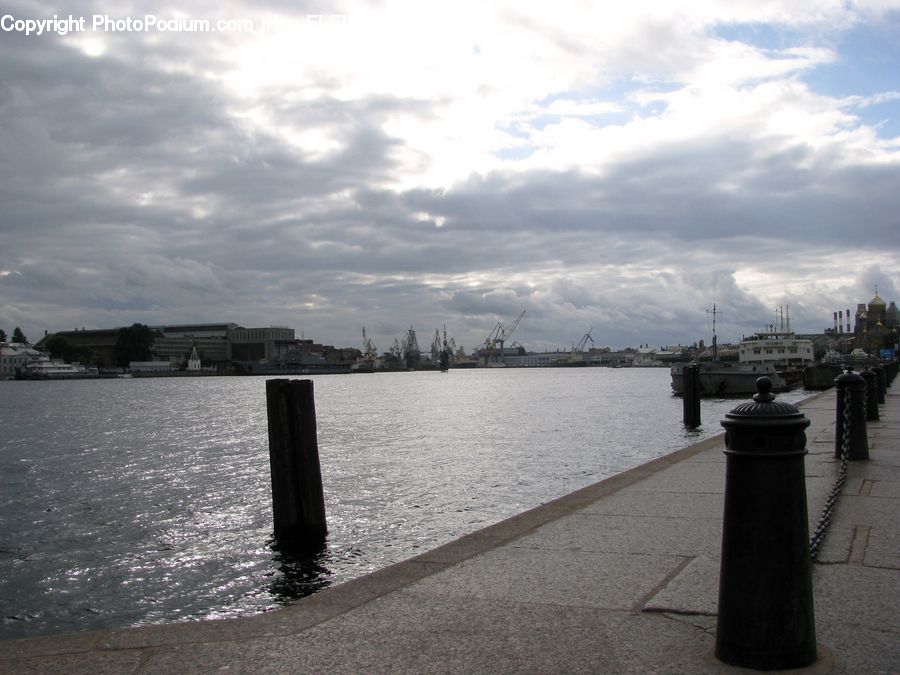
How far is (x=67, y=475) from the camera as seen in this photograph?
22.5 meters

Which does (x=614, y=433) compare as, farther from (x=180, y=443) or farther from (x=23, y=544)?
(x=23, y=544)

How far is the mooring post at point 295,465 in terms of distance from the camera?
11211 mm

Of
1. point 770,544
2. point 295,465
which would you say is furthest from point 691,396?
point 770,544

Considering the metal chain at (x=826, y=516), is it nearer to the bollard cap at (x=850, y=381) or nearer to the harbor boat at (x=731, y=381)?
the bollard cap at (x=850, y=381)

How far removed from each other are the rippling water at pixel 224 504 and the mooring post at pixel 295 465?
0.45m

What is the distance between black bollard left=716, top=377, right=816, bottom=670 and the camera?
394 cm

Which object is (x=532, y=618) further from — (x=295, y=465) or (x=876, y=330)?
(x=876, y=330)

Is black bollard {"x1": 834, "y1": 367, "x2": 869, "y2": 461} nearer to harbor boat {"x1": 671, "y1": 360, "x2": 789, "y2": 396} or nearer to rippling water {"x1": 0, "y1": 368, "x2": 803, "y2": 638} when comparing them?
rippling water {"x1": 0, "y1": 368, "x2": 803, "y2": 638}

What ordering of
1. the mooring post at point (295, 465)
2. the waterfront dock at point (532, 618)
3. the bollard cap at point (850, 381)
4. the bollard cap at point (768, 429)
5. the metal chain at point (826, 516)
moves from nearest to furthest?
the bollard cap at point (768, 429)
the waterfront dock at point (532, 618)
the metal chain at point (826, 516)
the mooring post at point (295, 465)
the bollard cap at point (850, 381)

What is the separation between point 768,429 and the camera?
3.92 meters

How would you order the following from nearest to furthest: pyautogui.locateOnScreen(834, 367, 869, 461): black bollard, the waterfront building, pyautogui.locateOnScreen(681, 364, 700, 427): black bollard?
1. pyautogui.locateOnScreen(834, 367, 869, 461): black bollard
2. pyautogui.locateOnScreen(681, 364, 700, 427): black bollard
3. the waterfront building

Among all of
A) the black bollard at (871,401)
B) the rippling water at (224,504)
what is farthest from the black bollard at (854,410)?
the black bollard at (871,401)

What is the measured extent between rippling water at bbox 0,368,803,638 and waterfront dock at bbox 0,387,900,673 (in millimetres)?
3890

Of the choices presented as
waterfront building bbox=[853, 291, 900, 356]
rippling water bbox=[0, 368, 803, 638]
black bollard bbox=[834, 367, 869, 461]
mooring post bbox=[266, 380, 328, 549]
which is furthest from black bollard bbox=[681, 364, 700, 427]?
waterfront building bbox=[853, 291, 900, 356]
